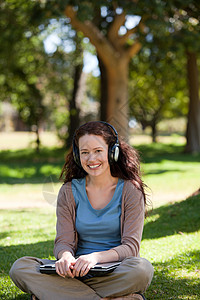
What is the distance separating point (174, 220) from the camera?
7.14m

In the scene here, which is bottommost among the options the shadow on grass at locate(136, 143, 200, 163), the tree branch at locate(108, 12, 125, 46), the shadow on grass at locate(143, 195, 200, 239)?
the shadow on grass at locate(136, 143, 200, 163)

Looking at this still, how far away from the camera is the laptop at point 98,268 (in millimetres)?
3039

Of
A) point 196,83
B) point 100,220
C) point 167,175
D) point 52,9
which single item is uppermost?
point 52,9

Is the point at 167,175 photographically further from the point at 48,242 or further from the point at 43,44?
the point at 43,44

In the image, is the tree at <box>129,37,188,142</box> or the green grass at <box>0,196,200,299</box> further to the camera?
the tree at <box>129,37,188,142</box>

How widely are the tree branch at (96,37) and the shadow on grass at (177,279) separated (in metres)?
11.2

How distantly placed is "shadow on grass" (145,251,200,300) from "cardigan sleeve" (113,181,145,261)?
0.74m

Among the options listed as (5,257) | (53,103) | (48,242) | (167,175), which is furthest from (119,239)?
(53,103)

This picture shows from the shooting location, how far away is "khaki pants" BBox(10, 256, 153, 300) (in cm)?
311

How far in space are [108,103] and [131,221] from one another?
13.3 meters

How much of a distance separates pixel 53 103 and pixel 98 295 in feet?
79.2

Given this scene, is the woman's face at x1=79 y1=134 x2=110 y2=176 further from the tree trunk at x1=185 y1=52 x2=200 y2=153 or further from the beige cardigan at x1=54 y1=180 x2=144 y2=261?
the tree trunk at x1=185 y1=52 x2=200 y2=153

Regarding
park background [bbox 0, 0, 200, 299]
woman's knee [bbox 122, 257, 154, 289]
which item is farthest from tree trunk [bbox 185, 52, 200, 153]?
woman's knee [bbox 122, 257, 154, 289]

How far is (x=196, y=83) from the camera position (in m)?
23.1
